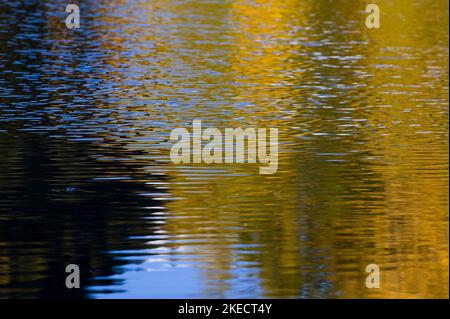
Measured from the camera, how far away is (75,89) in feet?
95.3

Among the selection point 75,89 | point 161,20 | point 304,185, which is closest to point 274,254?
point 304,185

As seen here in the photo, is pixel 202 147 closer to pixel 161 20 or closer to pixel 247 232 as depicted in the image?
pixel 247 232

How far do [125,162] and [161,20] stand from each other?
A: 3079cm

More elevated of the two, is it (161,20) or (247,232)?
(161,20)

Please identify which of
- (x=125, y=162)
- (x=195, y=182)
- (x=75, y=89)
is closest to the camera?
(x=195, y=182)

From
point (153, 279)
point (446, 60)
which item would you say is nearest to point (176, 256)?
point (153, 279)

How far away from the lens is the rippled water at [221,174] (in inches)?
537

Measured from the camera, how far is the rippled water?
13.6 m

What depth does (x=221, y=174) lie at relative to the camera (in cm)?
1906
